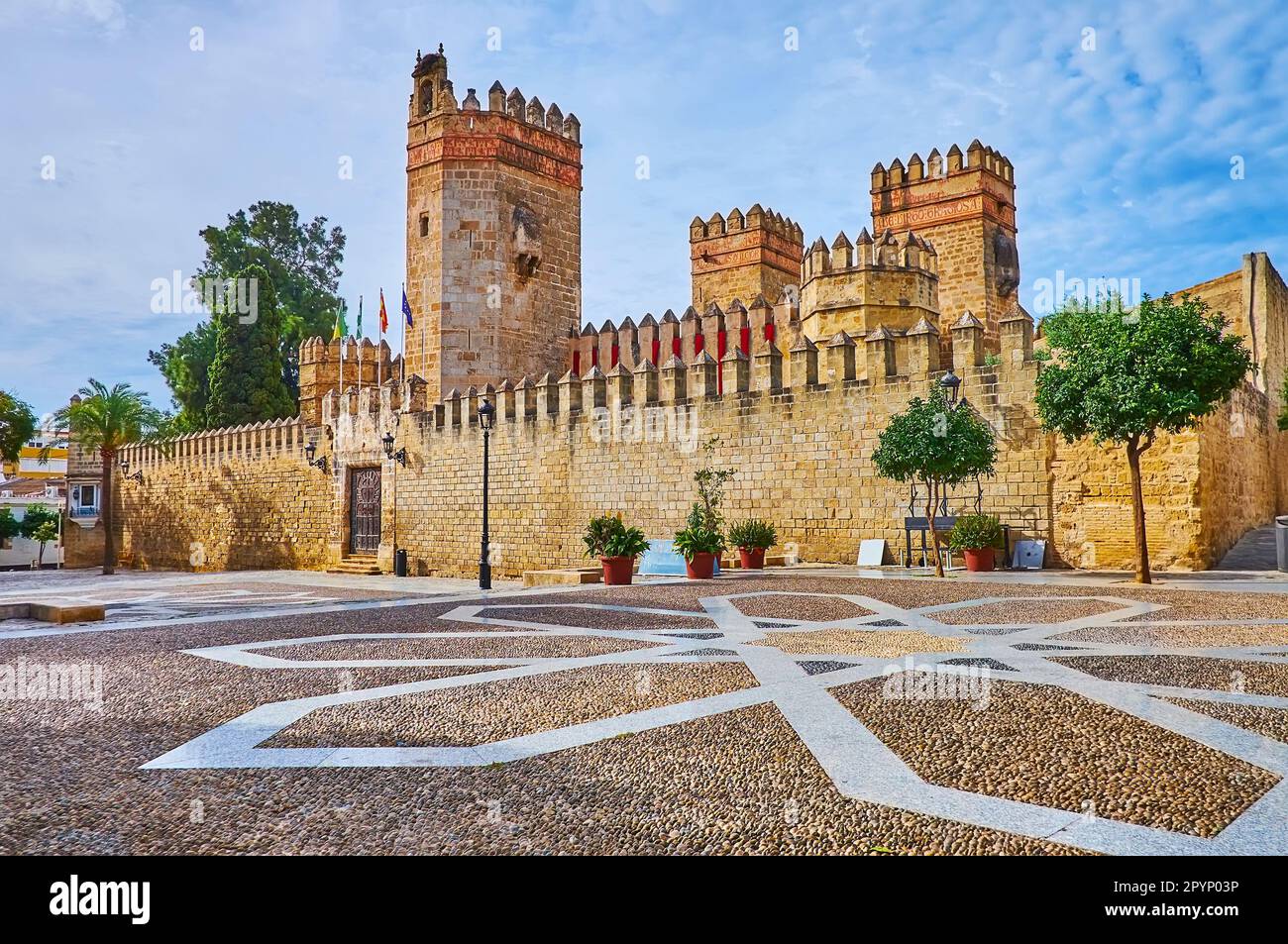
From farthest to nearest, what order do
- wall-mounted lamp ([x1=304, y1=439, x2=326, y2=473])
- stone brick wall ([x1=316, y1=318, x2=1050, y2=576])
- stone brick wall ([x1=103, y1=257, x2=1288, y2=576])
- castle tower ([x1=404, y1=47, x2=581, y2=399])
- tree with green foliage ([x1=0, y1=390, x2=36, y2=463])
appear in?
tree with green foliage ([x1=0, y1=390, x2=36, y2=463])
wall-mounted lamp ([x1=304, y1=439, x2=326, y2=473])
castle tower ([x1=404, y1=47, x2=581, y2=399])
stone brick wall ([x1=316, y1=318, x2=1050, y2=576])
stone brick wall ([x1=103, y1=257, x2=1288, y2=576])

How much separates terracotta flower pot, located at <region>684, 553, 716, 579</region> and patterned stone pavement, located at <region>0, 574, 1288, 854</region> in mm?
5772

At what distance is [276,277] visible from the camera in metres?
43.8

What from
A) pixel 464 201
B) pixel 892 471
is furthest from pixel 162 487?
pixel 892 471

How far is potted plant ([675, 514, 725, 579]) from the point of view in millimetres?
13445

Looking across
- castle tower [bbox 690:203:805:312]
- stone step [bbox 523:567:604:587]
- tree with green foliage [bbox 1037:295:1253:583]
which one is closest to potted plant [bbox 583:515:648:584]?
stone step [bbox 523:567:604:587]

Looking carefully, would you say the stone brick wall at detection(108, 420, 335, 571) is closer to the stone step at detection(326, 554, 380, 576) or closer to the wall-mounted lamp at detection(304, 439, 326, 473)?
the wall-mounted lamp at detection(304, 439, 326, 473)

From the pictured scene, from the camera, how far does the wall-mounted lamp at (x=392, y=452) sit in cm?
2244

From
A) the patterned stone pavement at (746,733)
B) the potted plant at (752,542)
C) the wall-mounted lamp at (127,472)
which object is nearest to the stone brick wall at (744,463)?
the potted plant at (752,542)

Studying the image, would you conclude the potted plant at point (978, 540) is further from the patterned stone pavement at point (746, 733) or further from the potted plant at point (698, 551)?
the patterned stone pavement at point (746, 733)

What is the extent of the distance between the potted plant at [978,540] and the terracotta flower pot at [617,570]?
16.3ft

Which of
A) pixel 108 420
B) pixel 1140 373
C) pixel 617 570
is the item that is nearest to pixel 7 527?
pixel 108 420

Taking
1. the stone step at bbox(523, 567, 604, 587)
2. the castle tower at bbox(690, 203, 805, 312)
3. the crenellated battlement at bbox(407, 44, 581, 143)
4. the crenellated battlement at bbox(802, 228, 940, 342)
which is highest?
the crenellated battlement at bbox(407, 44, 581, 143)

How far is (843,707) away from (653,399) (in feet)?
44.1
